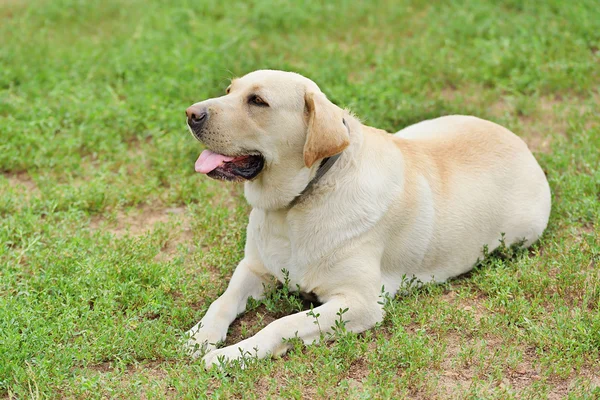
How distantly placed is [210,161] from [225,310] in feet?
2.66

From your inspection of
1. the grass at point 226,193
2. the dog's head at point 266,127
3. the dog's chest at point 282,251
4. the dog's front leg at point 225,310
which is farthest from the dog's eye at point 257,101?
the grass at point 226,193

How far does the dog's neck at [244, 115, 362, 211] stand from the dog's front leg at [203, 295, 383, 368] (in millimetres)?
588

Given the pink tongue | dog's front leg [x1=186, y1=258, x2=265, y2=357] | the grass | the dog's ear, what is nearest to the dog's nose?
the pink tongue

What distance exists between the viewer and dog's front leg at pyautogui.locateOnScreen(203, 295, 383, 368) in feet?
13.2

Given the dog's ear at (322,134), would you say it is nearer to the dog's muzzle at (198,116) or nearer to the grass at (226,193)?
the dog's muzzle at (198,116)

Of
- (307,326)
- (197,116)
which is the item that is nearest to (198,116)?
(197,116)

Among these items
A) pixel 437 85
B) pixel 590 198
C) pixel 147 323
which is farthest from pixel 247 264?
pixel 437 85

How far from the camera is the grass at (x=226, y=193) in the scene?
3928 millimetres

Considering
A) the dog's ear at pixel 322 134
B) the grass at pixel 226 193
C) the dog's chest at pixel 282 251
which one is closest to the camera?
the grass at pixel 226 193

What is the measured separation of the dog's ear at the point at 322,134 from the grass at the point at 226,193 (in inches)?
34.2

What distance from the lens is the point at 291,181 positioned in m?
4.30

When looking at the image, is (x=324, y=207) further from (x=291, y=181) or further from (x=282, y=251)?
(x=282, y=251)

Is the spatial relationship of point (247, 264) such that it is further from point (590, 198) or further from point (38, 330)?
point (590, 198)

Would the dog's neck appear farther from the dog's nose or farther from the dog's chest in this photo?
the dog's nose
